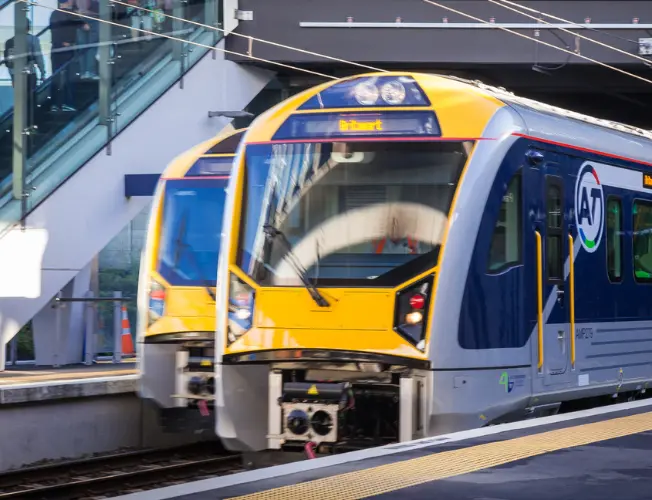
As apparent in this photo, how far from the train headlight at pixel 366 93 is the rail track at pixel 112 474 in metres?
3.76

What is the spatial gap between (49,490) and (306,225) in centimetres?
309

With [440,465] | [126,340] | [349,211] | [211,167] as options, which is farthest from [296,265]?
[126,340]

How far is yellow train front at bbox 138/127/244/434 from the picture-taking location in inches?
537

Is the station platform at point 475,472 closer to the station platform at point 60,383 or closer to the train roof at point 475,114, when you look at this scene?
the train roof at point 475,114

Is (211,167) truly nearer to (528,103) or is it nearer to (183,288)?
(183,288)

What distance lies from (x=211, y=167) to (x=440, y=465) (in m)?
7.39

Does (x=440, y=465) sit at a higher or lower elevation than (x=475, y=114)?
lower

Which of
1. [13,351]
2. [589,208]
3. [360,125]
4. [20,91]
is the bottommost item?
[13,351]

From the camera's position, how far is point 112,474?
40.8ft

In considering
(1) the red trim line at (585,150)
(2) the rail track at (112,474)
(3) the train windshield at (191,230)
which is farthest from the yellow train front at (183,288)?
(1) the red trim line at (585,150)

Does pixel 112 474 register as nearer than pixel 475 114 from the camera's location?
No

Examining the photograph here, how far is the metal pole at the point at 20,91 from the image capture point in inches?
634

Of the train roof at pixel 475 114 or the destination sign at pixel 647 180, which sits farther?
the destination sign at pixel 647 180

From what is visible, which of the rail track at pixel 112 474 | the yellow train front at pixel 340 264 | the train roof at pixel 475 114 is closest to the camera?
the yellow train front at pixel 340 264
